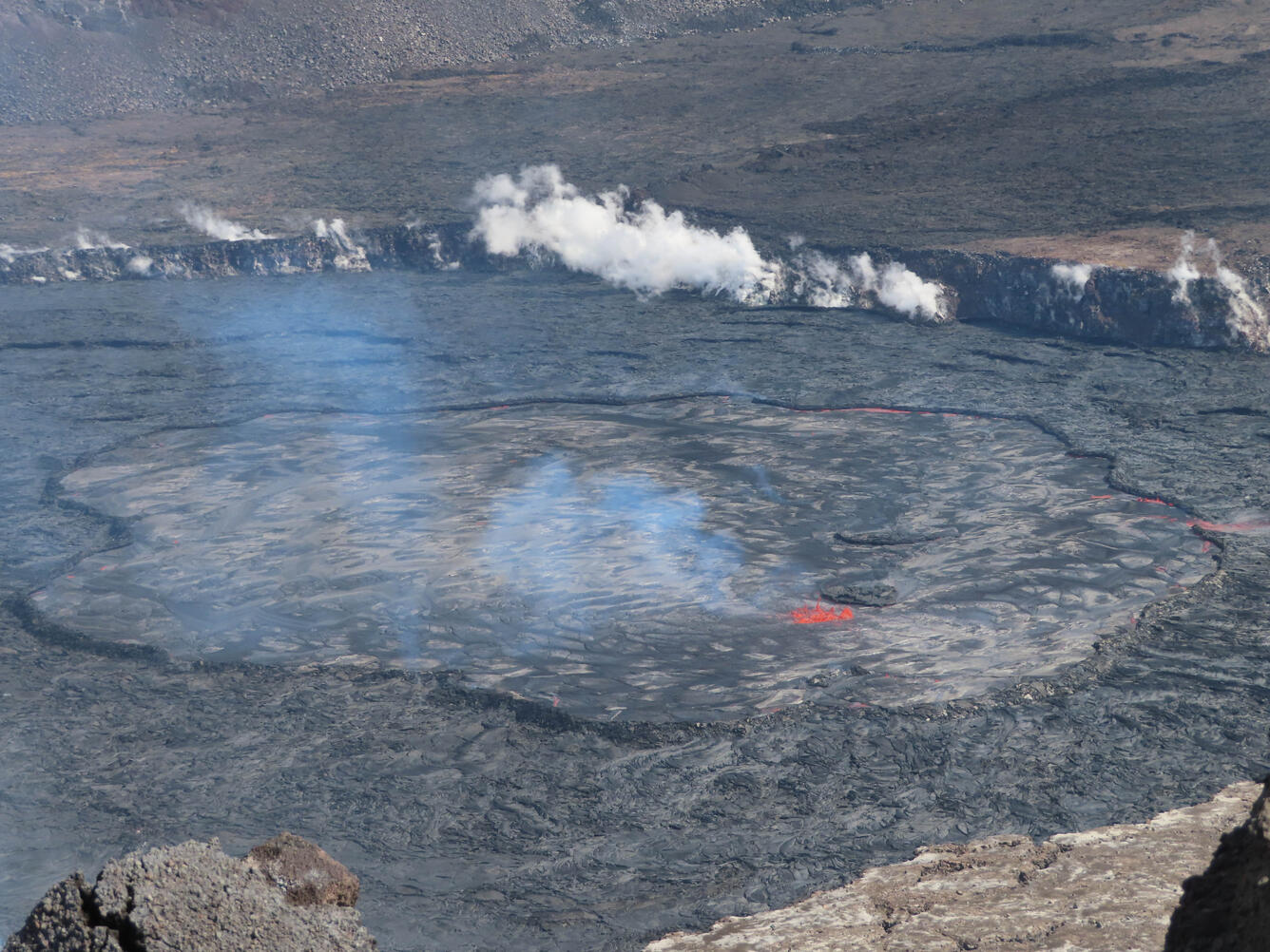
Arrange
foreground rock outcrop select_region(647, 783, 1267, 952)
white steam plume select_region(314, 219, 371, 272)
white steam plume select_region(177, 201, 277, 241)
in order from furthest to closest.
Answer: white steam plume select_region(177, 201, 277, 241) → white steam plume select_region(314, 219, 371, 272) → foreground rock outcrop select_region(647, 783, 1267, 952)

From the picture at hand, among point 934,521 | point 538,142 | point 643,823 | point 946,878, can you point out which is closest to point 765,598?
point 934,521

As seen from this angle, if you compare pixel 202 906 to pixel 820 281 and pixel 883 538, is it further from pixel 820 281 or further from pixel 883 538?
pixel 820 281

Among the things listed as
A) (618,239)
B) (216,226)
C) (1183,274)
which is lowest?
(1183,274)

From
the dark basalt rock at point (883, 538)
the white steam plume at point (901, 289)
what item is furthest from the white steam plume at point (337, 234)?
the dark basalt rock at point (883, 538)

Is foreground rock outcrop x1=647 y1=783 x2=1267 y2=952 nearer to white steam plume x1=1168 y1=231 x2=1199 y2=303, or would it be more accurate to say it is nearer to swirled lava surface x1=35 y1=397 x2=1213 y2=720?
swirled lava surface x1=35 y1=397 x2=1213 y2=720

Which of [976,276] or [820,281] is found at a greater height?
[976,276]

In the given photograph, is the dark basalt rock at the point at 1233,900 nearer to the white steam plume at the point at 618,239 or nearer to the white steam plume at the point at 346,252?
the white steam plume at the point at 618,239

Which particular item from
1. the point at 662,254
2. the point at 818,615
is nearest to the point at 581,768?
the point at 818,615

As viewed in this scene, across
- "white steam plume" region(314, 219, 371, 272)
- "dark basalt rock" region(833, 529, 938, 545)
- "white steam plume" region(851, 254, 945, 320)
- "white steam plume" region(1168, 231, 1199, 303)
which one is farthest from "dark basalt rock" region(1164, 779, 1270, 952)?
"white steam plume" region(314, 219, 371, 272)
